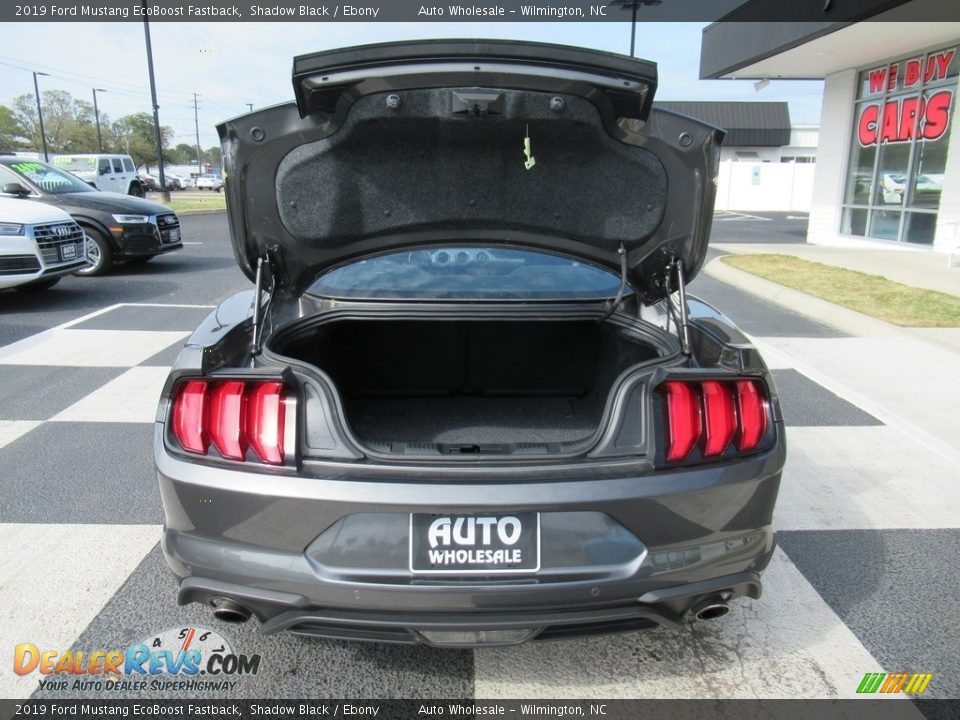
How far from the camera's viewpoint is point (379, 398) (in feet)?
10.7

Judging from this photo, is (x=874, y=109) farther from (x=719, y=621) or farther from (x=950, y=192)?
(x=719, y=621)

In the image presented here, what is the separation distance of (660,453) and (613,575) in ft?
1.19

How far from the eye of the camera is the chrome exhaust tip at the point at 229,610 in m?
1.86

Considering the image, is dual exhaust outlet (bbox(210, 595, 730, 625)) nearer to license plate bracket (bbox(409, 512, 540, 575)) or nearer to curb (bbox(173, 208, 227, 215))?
license plate bracket (bbox(409, 512, 540, 575))

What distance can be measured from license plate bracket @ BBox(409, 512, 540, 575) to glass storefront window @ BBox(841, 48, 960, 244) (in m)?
14.9

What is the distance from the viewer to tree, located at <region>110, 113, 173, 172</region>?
76.5 metres

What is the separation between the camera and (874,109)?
50.4 ft

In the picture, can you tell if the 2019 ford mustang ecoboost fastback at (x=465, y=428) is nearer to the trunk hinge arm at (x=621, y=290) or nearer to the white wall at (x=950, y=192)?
the trunk hinge arm at (x=621, y=290)

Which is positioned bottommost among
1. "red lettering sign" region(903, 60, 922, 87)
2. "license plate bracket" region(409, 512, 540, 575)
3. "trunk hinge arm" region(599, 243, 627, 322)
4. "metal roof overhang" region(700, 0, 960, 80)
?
"license plate bracket" region(409, 512, 540, 575)

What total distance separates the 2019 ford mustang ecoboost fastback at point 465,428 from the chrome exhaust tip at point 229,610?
1 centimetres

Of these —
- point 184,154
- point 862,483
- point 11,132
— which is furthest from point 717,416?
point 184,154

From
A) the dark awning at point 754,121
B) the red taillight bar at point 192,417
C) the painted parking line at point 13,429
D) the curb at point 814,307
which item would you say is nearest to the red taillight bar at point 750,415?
the red taillight bar at point 192,417

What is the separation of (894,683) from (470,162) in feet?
7.34

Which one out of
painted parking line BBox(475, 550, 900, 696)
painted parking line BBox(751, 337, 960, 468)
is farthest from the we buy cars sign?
painted parking line BBox(475, 550, 900, 696)
